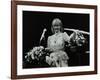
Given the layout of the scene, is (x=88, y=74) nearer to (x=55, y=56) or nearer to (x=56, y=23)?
(x=55, y=56)

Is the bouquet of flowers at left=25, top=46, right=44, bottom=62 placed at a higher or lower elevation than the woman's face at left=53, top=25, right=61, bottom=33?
lower

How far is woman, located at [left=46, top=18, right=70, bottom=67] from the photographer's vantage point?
6.15 feet

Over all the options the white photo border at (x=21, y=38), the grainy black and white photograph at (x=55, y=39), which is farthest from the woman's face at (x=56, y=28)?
the white photo border at (x=21, y=38)

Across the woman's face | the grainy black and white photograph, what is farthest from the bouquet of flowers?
the woman's face

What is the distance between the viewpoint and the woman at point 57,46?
73.8 inches

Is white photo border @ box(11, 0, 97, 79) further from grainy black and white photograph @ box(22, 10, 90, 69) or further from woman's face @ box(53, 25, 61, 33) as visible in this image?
woman's face @ box(53, 25, 61, 33)

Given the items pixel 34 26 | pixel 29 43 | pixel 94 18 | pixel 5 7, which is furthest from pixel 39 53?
pixel 94 18

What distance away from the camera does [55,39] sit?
1890 millimetres

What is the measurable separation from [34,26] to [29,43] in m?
0.15

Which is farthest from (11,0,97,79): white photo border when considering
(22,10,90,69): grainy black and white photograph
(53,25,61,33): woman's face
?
(53,25,61,33): woman's face

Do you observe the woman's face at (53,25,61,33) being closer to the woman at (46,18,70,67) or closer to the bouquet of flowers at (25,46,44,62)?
the woman at (46,18,70,67)

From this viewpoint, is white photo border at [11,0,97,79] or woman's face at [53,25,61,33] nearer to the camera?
white photo border at [11,0,97,79]

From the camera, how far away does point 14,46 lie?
68.7 inches

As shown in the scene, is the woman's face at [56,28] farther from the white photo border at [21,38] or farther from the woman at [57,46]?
the white photo border at [21,38]
